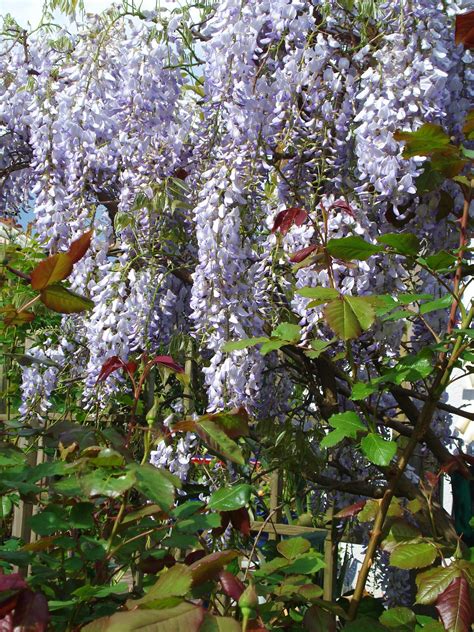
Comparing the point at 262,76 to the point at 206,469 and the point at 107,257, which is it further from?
the point at 206,469

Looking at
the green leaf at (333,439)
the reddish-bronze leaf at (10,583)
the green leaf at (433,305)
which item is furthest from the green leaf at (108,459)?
the green leaf at (433,305)

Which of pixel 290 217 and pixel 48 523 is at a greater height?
pixel 290 217

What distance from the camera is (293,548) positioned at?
1580mm

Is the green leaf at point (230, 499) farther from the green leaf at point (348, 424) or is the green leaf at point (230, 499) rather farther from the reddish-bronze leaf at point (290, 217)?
the reddish-bronze leaf at point (290, 217)

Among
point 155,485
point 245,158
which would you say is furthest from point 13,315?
point 245,158

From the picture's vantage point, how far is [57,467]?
1283mm

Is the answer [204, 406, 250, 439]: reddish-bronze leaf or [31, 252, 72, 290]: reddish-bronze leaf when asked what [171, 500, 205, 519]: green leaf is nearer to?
[204, 406, 250, 439]: reddish-bronze leaf

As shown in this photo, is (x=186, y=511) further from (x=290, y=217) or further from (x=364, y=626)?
(x=290, y=217)

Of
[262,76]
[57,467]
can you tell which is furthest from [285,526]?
[57,467]

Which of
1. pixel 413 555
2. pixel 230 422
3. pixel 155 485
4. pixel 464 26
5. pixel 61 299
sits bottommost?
pixel 413 555

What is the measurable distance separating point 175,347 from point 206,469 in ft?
1.38

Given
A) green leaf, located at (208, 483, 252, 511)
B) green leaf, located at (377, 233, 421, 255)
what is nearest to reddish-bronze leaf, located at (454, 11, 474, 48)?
green leaf, located at (377, 233, 421, 255)

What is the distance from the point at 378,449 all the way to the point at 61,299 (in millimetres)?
577

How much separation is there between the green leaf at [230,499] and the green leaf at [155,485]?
0.09m
